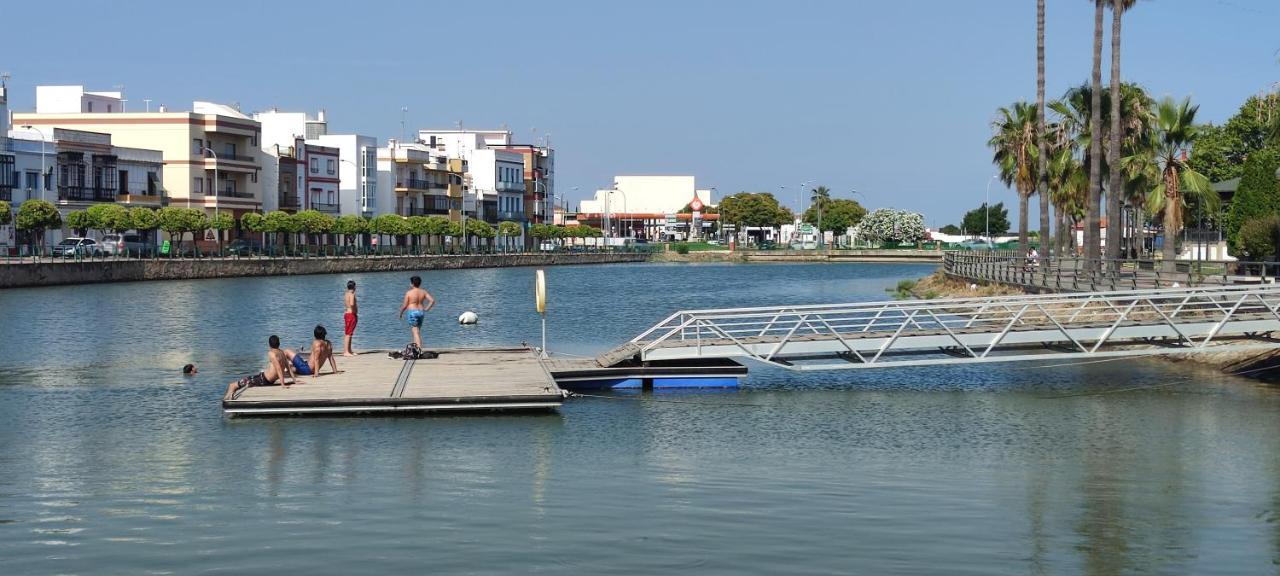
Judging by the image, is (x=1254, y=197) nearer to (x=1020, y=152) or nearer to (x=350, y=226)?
(x=1020, y=152)

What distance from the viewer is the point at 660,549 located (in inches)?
639

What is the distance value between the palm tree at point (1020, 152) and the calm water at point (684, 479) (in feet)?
142

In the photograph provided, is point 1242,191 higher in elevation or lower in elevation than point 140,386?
higher

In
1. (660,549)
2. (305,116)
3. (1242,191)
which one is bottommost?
(660,549)

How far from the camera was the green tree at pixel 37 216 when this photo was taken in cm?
8162

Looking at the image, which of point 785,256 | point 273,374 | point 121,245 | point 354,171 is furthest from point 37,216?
point 785,256

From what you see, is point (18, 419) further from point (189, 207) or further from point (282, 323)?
point (189, 207)

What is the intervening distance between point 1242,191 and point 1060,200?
15.7m

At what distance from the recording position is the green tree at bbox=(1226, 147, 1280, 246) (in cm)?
5962

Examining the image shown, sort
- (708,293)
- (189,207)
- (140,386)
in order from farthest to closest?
(189,207), (708,293), (140,386)

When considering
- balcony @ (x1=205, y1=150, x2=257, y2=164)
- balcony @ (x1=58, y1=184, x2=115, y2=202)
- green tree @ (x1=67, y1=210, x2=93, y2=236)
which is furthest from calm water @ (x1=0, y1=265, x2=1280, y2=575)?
balcony @ (x1=205, y1=150, x2=257, y2=164)

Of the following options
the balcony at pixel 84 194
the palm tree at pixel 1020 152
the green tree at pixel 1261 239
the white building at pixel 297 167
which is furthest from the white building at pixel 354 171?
the green tree at pixel 1261 239

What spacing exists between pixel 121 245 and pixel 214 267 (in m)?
6.21

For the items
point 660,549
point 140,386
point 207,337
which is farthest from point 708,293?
point 660,549
